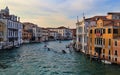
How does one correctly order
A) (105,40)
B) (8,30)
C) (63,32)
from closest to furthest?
(105,40), (8,30), (63,32)

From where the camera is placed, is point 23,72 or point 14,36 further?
point 14,36

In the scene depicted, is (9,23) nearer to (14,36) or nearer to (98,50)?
(14,36)

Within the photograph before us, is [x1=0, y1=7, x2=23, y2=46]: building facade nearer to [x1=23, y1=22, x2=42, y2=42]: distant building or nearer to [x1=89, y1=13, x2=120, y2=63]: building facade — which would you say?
[x1=89, y1=13, x2=120, y2=63]: building facade

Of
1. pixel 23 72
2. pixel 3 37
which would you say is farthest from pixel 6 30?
pixel 23 72

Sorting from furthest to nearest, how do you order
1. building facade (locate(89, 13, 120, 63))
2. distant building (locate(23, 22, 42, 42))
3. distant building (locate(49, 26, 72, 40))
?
distant building (locate(49, 26, 72, 40)) → distant building (locate(23, 22, 42, 42)) → building facade (locate(89, 13, 120, 63))

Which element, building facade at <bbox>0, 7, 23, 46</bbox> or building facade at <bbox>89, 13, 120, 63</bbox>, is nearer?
building facade at <bbox>89, 13, 120, 63</bbox>

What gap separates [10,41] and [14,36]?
6065 mm

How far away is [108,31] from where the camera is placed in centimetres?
3206

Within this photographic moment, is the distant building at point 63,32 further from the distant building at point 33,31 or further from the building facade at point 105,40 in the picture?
the building facade at point 105,40

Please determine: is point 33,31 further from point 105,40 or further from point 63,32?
point 105,40

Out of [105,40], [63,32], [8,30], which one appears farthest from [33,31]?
[105,40]

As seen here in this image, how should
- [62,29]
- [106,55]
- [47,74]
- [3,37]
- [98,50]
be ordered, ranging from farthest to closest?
[62,29], [3,37], [98,50], [106,55], [47,74]

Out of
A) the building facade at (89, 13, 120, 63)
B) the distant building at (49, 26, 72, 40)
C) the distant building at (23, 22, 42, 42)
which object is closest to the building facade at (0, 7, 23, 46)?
the building facade at (89, 13, 120, 63)

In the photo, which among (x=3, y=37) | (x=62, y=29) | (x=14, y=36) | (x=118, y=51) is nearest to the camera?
(x=118, y=51)
